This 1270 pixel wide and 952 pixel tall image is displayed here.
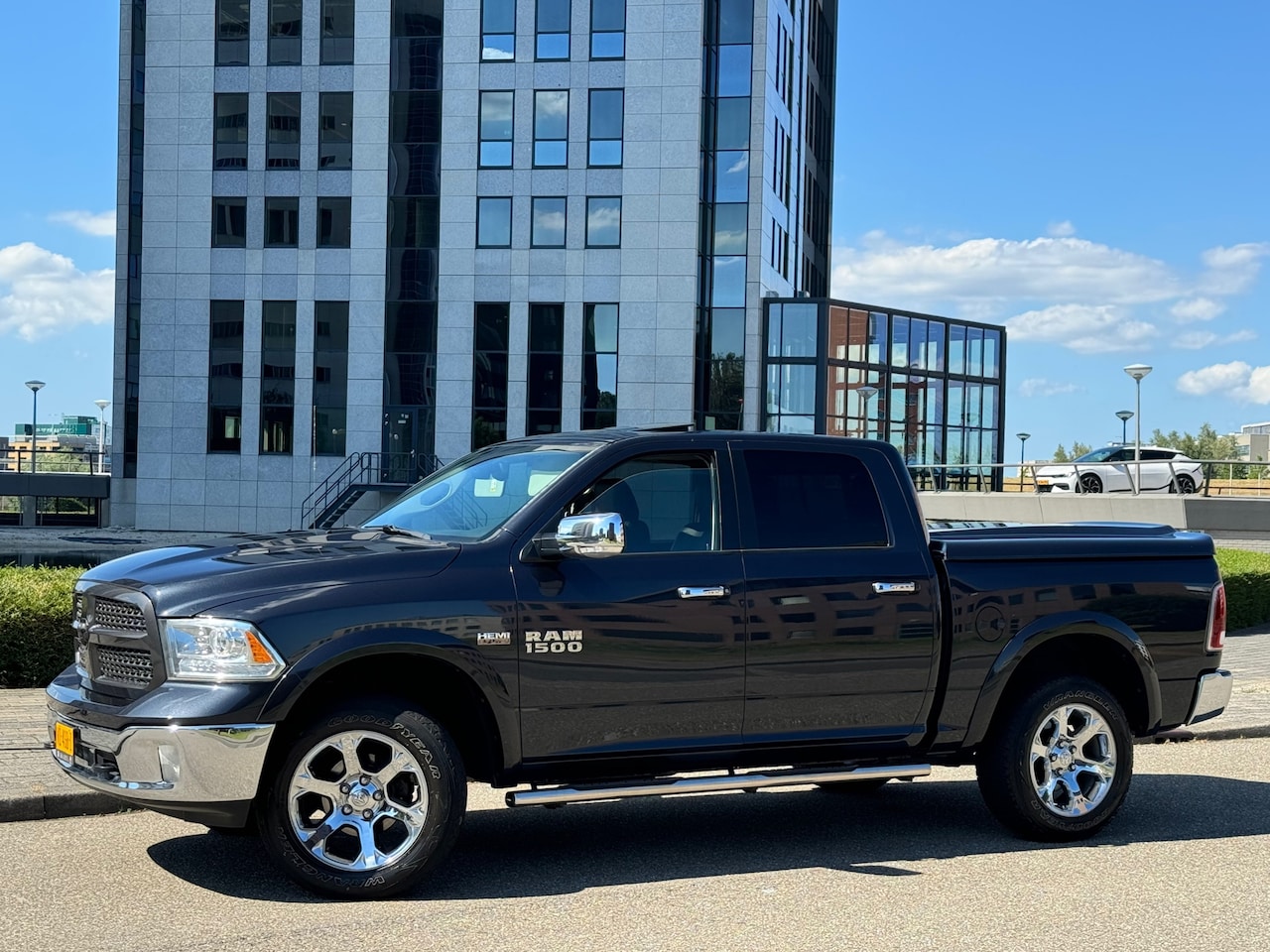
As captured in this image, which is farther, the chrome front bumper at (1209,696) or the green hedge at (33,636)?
the green hedge at (33,636)

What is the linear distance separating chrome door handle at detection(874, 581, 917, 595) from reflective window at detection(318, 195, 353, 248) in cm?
4251

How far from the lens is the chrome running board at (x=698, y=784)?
6.07 m

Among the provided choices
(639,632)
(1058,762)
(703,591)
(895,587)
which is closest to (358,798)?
(639,632)

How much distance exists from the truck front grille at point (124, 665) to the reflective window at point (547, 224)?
4123cm

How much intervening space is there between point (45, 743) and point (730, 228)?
39.5 metres

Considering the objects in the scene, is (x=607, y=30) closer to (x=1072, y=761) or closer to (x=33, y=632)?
(x=33, y=632)

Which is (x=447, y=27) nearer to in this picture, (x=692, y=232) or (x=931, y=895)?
(x=692, y=232)

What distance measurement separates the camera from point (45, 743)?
28.6 ft

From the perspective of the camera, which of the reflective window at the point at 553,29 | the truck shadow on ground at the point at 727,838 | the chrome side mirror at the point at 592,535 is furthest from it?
the reflective window at the point at 553,29

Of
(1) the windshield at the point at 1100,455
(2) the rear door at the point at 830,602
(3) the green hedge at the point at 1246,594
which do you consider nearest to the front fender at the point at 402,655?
(2) the rear door at the point at 830,602

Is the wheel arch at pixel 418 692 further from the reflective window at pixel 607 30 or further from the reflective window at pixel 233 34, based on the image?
the reflective window at pixel 233 34

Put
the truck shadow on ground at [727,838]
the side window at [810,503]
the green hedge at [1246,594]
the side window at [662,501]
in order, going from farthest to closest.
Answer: the green hedge at [1246,594], the side window at [810,503], the side window at [662,501], the truck shadow on ground at [727,838]

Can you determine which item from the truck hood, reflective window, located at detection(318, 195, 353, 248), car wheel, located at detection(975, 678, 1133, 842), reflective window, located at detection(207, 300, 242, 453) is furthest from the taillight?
reflective window, located at detection(207, 300, 242, 453)

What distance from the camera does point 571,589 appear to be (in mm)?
6227
